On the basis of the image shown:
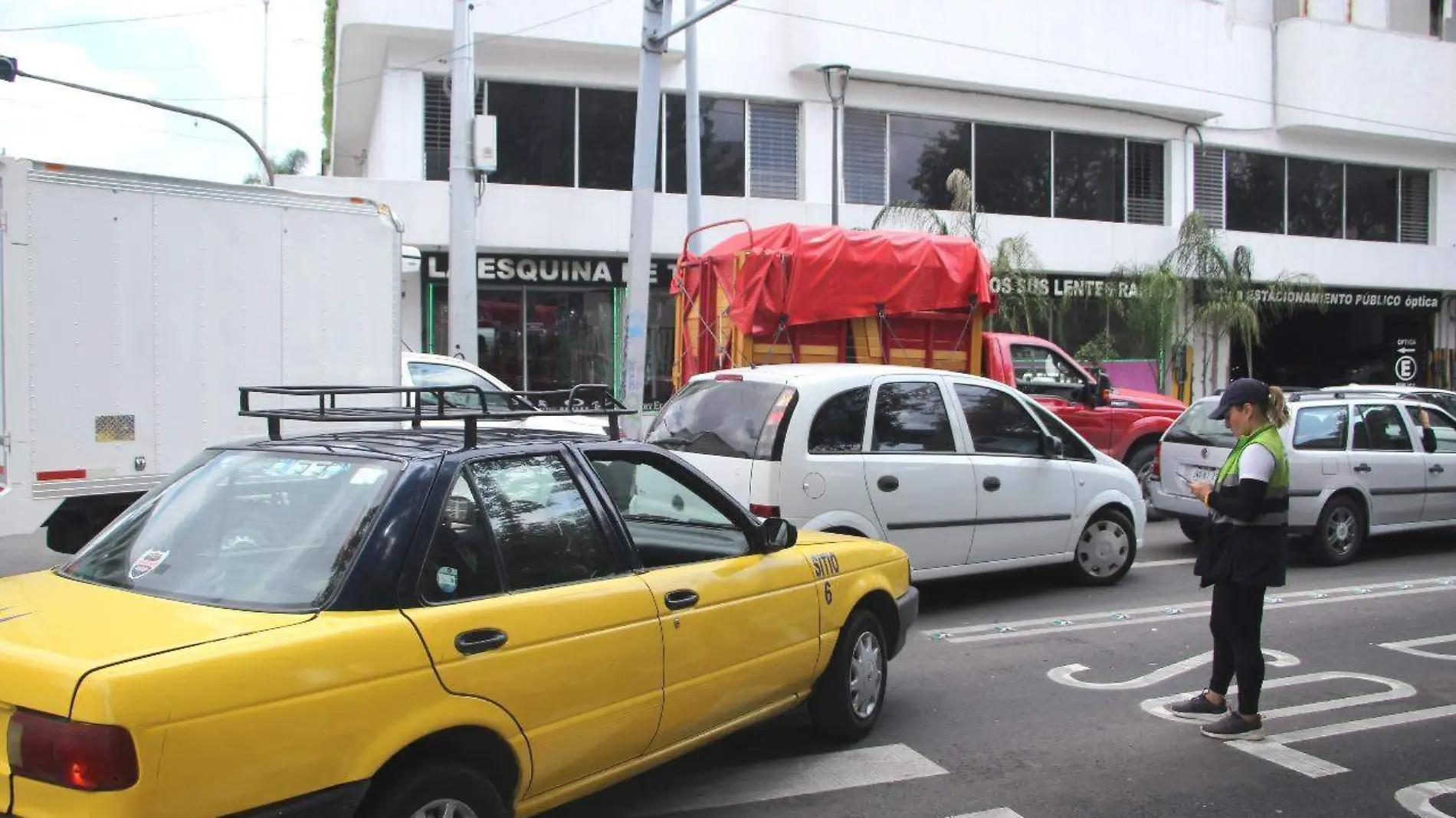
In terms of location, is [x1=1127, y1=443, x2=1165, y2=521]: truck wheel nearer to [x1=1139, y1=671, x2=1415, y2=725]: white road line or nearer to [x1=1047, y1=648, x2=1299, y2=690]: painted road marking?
[x1=1047, y1=648, x2=1299, y2=690]: painted road marking

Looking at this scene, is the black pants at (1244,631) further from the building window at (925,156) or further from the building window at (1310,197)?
the building window at (1310,197)

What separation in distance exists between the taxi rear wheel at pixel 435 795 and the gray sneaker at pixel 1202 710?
3824 mm

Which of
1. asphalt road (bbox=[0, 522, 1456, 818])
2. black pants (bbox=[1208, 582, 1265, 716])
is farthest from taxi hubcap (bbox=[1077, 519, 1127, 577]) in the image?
black pants (bbox=[1208, 582, 1265, 716])

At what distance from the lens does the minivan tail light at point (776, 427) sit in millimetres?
7035

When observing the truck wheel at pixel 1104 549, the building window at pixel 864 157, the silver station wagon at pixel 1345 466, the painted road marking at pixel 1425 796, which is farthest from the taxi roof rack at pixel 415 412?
the building window at pixel 864 157

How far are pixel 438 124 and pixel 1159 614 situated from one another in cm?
1384

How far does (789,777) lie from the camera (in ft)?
16.2

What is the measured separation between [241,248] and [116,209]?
0.90 m

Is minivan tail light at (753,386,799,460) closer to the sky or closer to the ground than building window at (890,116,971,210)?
closer to the ground

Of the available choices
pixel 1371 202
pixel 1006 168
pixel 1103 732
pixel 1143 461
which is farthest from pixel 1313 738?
pixel 1371 202

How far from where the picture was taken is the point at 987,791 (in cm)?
484

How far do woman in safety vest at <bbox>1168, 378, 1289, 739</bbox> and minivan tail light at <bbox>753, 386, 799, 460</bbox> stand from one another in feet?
8.01

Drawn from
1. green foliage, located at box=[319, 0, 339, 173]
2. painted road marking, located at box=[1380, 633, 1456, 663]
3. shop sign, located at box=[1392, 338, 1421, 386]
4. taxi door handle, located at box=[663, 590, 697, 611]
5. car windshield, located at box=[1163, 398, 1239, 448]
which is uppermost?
green foliage, located at box=[319, 0, 339, 173]

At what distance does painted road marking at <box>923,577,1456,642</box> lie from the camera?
7605 millimetres
